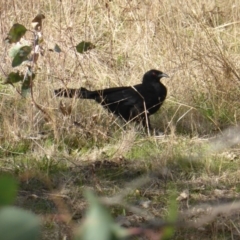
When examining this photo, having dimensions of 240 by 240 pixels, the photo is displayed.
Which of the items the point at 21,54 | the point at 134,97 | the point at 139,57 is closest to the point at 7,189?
the point at 21,54

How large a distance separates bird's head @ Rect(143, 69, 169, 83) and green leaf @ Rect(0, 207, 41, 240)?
5444mm

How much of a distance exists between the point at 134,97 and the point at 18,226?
5.32 m

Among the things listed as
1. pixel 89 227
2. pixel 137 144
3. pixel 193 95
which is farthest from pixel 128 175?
pixel 89 227

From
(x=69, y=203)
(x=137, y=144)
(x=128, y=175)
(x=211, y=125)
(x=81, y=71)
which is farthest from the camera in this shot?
(x=81, y=71)

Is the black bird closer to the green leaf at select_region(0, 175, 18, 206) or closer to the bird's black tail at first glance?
the bird's black tail

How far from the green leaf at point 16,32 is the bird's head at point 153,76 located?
183 cm

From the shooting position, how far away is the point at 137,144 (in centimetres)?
530

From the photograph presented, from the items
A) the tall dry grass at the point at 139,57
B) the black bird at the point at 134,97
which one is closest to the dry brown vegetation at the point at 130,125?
the tall dry grass at the point at 139,57

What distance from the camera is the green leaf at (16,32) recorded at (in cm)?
443

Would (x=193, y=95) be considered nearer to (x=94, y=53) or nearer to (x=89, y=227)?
(x=94, y=53)

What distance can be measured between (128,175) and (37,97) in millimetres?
1241

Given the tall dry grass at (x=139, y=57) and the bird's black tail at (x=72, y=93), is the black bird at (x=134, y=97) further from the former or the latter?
the tall dry grass at (x=139, y=57)

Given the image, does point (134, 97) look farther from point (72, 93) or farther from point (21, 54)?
point (21, 54)

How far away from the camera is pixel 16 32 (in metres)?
4.45
